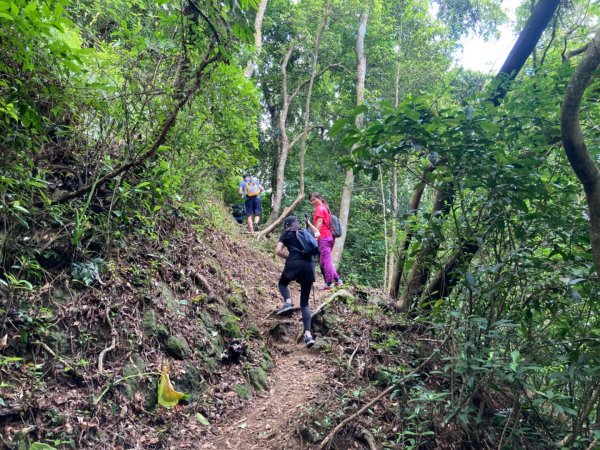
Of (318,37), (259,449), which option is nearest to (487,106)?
(259,449)

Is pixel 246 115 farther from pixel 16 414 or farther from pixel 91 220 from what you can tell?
pixel 16 414

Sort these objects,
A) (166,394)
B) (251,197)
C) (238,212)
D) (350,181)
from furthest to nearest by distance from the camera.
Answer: (238,212) → (350,181) → (251,197) → (166,394)

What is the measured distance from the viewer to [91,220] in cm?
430

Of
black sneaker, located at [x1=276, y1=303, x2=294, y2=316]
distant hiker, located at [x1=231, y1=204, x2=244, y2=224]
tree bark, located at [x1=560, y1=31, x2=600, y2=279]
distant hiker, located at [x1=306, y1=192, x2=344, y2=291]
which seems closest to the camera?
tree bark, located at [x1=560, y1=31, x2=600, y2=279]

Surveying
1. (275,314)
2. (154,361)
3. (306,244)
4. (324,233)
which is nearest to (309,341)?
(275,314)

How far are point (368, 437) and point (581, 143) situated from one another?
3.49m

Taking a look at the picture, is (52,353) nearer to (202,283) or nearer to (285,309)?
(202,283)

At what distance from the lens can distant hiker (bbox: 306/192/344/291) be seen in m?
8.03

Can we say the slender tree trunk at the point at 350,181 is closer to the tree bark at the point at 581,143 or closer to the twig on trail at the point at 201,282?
the twig on trail at the point at 201,282

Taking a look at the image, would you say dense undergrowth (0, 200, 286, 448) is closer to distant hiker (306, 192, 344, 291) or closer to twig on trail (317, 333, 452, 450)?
twig on trail (317, 333, 452, 450)

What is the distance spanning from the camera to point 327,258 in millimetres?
8328

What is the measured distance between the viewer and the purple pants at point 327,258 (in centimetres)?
821

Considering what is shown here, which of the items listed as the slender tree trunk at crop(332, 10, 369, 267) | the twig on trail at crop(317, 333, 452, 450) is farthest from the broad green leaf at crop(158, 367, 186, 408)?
the slender tree trunk at crop(332, 10, 369, 267)

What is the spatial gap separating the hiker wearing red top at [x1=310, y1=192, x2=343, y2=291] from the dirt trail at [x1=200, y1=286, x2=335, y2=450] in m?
2.23
